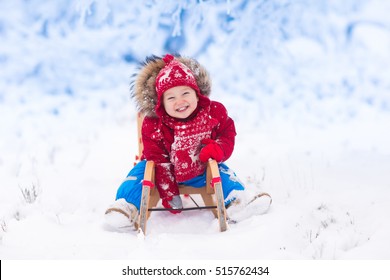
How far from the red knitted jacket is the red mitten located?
9 centimetres

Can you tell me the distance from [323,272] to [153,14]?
4.78 meters

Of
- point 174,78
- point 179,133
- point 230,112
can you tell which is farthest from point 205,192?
point 230,112

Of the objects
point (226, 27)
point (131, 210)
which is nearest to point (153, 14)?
point (226, 27)

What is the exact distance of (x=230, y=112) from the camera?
22.7ft

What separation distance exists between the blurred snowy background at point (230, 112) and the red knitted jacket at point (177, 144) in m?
0.31

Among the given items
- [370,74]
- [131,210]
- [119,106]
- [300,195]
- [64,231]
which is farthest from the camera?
[119,106]

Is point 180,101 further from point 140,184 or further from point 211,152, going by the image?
point 140,184

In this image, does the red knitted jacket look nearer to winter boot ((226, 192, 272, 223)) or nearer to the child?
the child

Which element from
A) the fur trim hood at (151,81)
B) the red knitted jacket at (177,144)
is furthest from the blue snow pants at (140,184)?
the fur trim hood at (151,81)

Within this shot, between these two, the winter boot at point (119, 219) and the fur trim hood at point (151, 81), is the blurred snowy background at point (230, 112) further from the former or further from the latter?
the fur trim hood at point (151, 81)

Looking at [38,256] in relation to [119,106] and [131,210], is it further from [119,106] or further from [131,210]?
[119,106]

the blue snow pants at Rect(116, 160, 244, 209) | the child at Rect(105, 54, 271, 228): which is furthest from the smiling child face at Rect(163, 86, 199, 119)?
the blue snow pants at Rect(116, 160, 244, 209)

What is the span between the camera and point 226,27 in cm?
679

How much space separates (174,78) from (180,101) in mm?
155
